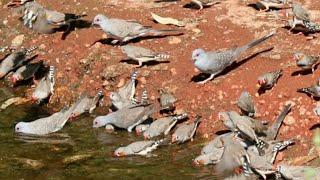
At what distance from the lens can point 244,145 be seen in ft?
35.4

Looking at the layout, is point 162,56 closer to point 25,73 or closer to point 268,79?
point 268,79

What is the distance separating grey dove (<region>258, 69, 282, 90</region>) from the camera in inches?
470

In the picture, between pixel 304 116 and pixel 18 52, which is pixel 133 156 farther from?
pixel 18 52

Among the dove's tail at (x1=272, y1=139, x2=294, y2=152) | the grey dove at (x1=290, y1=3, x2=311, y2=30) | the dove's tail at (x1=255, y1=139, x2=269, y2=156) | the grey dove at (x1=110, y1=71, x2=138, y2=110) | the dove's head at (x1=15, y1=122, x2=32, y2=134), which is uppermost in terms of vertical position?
the grey dove at (x1=290, y1=3, x2=311, y2=30)

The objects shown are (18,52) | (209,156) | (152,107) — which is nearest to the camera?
(209,156)

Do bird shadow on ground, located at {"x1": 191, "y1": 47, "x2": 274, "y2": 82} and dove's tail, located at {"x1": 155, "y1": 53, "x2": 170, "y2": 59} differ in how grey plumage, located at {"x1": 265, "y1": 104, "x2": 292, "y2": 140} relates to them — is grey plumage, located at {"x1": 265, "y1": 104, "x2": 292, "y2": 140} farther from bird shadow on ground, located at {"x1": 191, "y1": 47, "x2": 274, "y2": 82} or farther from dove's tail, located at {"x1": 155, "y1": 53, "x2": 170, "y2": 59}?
dove's tail, located at {"x1": 155, "y1": 53, "x2": 170, "y2": 59}

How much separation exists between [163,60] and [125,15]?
2.20m

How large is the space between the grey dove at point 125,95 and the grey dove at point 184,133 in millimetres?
1324

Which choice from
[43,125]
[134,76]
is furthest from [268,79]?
[43,125]

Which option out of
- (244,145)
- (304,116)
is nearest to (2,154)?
(244,145)

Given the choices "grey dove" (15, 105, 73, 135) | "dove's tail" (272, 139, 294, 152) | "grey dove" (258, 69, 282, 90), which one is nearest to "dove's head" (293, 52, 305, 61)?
"grey dove" (258, 69, 282, 90)

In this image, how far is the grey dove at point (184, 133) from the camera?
452 inches

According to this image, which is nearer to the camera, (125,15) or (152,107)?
(152,107)

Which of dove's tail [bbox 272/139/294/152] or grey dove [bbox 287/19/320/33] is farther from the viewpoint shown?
grey dove [bbox 287/19/320/33]
